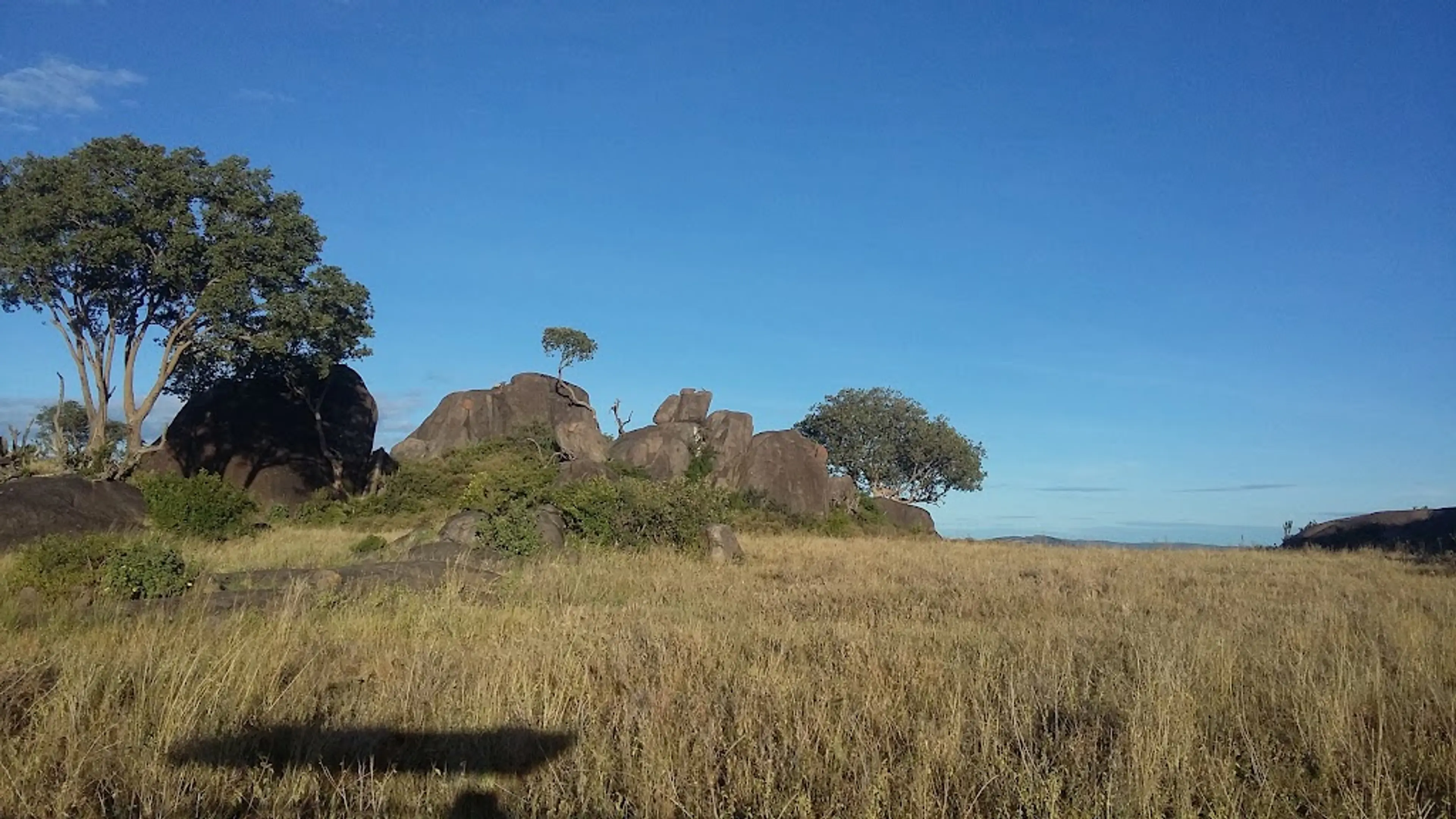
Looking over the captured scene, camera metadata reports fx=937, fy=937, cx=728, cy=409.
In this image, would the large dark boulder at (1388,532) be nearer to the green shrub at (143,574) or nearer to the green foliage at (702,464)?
the green foliage at (702,464)

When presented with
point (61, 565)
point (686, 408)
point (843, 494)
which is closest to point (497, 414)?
point (686, 408)

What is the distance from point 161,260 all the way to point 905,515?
37.9 meters

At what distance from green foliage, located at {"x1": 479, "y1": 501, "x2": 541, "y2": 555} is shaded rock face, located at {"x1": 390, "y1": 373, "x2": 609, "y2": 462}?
102ft

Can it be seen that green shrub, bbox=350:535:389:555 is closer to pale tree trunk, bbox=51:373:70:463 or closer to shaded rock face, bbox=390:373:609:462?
pale tree trunk, bbox=51:373:70:463

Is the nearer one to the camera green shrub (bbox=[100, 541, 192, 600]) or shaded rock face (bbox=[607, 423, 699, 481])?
green shrub (bbox=[100, 541, 192, 600])

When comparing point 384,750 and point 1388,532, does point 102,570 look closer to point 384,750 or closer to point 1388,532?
point 384,750

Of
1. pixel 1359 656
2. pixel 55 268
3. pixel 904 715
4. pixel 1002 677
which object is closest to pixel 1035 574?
pixel 1359 656

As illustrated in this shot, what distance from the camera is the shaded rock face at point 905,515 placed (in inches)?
1956

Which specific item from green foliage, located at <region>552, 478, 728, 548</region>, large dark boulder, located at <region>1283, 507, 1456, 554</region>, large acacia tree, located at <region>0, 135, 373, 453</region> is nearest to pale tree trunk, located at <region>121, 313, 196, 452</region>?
large acacia tree, located at <region>0, 135, 373, 453</region>

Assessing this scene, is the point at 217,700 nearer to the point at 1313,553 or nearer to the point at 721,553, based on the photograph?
the point at 721,553

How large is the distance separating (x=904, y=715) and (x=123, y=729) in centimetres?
439

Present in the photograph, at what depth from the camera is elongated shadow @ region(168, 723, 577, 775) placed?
4.92m

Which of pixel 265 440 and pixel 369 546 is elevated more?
pixel 265 440

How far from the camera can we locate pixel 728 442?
47.3m
